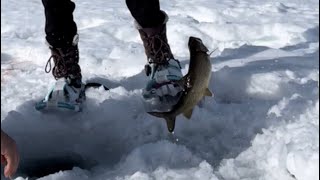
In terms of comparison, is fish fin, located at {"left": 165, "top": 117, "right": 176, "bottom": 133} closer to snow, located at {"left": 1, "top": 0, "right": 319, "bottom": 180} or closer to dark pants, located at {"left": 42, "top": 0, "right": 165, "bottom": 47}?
snow, located at {"left": 1, "top": 0, "right": 319, "bottom": 180}

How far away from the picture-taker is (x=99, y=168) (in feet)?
7.63

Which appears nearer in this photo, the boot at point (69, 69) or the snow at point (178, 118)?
the snow at point (178, 118)

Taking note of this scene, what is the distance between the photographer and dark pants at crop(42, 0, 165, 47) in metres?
2.69

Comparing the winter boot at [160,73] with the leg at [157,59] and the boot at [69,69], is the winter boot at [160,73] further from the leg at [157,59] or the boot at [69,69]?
the boot at [69,69]

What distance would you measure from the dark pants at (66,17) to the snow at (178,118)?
36cm

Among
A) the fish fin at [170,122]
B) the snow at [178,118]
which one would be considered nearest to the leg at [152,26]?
the snow at [178,118]

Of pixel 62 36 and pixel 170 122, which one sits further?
pixel 62 36

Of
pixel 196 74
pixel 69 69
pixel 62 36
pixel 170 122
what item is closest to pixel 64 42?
pixel 62 36

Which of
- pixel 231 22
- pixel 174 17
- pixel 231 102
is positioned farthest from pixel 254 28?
pixel 231 102

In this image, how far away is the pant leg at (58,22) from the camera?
2.68m

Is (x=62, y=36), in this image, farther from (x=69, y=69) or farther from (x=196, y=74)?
(x=196, y=74)

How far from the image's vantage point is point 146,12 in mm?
2736

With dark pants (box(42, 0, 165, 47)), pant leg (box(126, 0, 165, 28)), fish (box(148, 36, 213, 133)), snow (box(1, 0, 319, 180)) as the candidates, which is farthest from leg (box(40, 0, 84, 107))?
fish (box(148, 36, 213, 133))

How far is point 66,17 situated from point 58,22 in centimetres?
6
